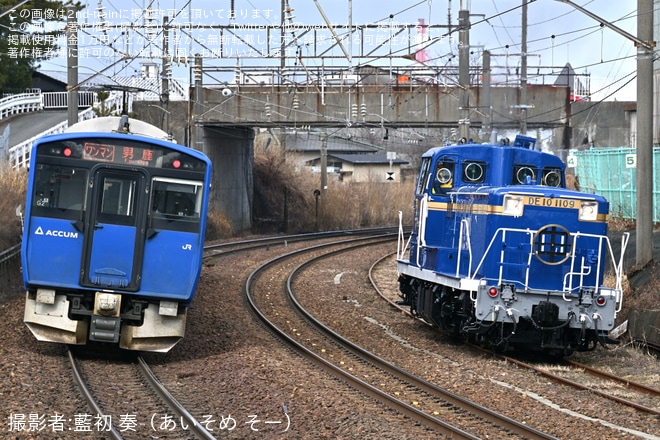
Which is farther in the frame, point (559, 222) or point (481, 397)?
point (559, 222)

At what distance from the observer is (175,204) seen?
11.8 metres

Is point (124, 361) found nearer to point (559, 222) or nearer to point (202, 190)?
point (202, 190)

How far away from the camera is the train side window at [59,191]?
37.4ft

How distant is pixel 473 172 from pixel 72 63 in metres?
12.3

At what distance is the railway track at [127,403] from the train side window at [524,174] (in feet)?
22.6

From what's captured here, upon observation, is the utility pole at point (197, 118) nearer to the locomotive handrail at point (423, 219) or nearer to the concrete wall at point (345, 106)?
the concrete wall at point (345, 106)

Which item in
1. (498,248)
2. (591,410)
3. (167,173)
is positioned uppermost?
(167,173)

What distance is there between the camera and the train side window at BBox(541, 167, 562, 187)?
1509 cm

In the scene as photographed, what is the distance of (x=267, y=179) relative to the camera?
4591cm

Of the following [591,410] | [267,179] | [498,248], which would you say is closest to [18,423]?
[591,410]

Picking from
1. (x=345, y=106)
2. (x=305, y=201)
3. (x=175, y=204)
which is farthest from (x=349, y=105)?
(x=175, y=204)

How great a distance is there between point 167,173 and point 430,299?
5530 millimetres

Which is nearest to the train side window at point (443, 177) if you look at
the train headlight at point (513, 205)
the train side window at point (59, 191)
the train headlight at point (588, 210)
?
the train headlight at point (513, 205)

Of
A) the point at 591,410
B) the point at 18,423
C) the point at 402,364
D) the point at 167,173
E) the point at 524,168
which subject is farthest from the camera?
the point at 524,168
